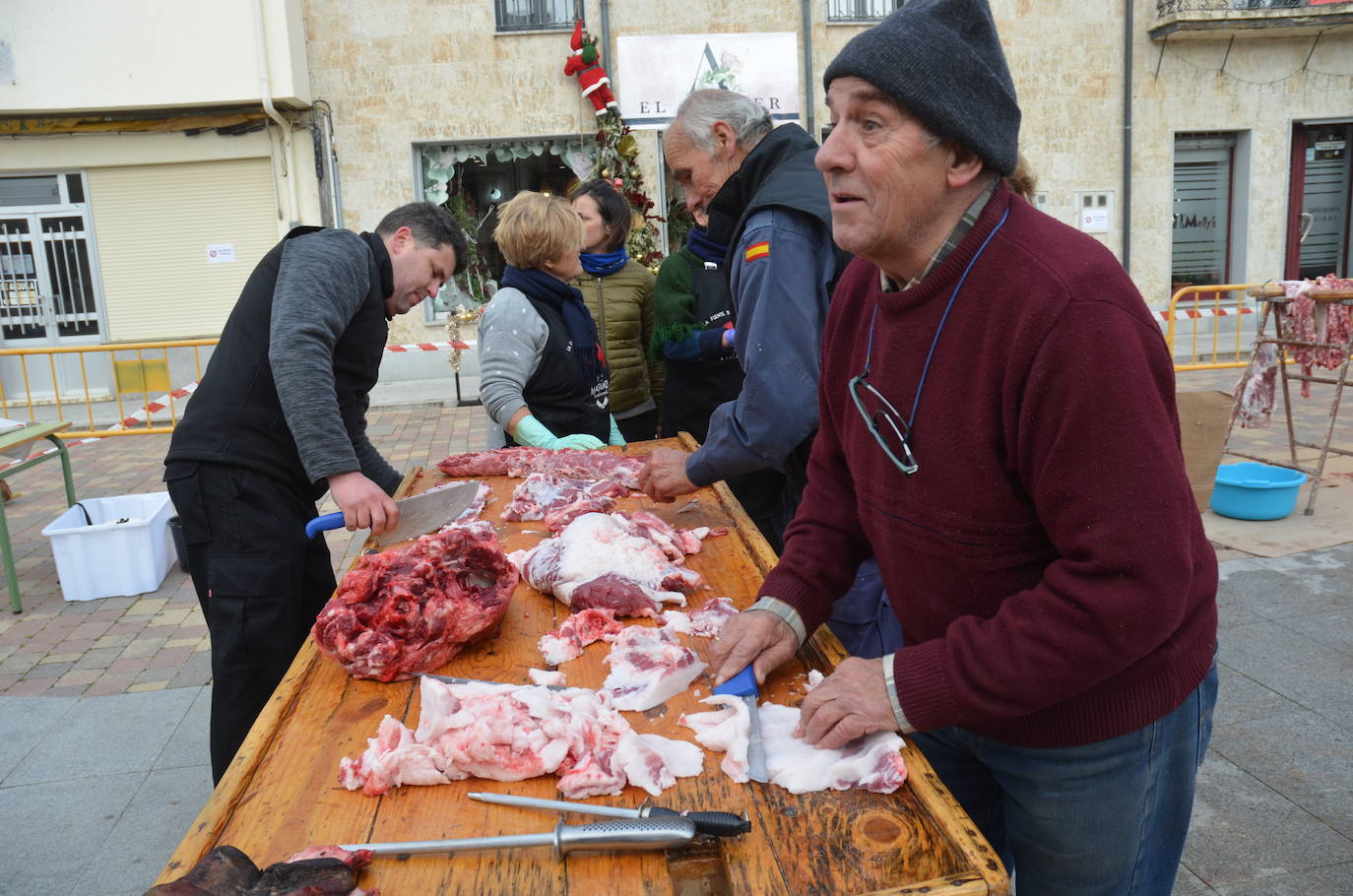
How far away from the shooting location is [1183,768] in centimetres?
175

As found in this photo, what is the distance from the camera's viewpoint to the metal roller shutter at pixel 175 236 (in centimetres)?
1401

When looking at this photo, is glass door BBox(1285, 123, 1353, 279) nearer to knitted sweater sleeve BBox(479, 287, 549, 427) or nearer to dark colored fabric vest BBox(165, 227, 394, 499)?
knitted sweater sleeve BBox(479, 287, 549, 427)

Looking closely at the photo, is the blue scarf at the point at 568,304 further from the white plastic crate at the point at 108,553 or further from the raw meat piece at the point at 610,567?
the white plastic crate at the point at 108,553

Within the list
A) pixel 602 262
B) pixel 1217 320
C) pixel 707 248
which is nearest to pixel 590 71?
pixel 1217 320

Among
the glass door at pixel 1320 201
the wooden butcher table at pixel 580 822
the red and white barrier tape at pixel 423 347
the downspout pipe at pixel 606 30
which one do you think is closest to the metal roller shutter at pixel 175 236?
the red and white barrier tape at pixel 423 347

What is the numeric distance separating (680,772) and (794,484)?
138 cm

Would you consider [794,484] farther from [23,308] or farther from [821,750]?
[23,308]

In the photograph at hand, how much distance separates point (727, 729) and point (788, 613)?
0.33 meters

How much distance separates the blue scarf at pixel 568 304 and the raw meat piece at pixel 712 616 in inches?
90.6

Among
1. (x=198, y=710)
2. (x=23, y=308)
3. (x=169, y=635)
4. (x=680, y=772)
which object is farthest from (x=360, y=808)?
(x=23, y=308)

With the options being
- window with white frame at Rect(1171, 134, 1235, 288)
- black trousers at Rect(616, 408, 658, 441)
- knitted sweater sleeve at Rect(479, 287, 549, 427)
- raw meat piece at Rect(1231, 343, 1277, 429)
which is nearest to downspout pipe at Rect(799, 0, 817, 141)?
window with white frame at Rect(1171, 134, 1235, 288)

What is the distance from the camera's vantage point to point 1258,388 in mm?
7156

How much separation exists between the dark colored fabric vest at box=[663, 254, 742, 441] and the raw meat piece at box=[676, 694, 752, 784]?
291 centimetres

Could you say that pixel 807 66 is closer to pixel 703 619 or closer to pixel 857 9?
pixel 857 9
